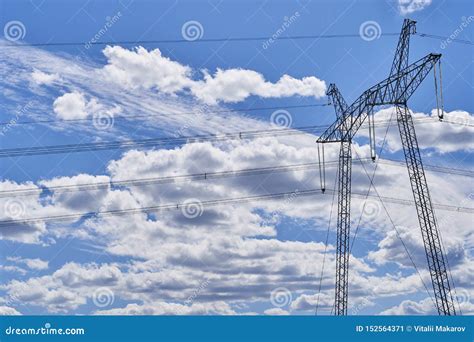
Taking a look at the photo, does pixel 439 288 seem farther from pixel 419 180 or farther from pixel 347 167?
pixel 347 167

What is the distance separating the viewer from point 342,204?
80.1 metres

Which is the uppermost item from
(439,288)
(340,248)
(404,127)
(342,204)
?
(404,127)

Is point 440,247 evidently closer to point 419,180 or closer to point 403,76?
point 419,180

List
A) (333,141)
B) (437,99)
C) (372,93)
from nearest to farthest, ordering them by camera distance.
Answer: (437,99), (372,93), (333,141)

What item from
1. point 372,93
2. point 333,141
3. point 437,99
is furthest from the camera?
point 333,141

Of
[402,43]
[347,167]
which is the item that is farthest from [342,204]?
Answer: [402,43]

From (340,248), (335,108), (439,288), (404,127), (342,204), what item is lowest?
(439,288)

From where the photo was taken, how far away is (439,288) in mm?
73250

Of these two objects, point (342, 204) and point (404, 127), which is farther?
point (342, 204)

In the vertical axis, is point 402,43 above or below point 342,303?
above

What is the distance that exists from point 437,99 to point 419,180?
11911 millimetres

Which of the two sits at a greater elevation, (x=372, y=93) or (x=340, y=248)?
(x=372, y=93)

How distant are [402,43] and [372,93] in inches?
303

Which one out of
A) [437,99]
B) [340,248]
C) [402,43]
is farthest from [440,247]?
[402,43]
